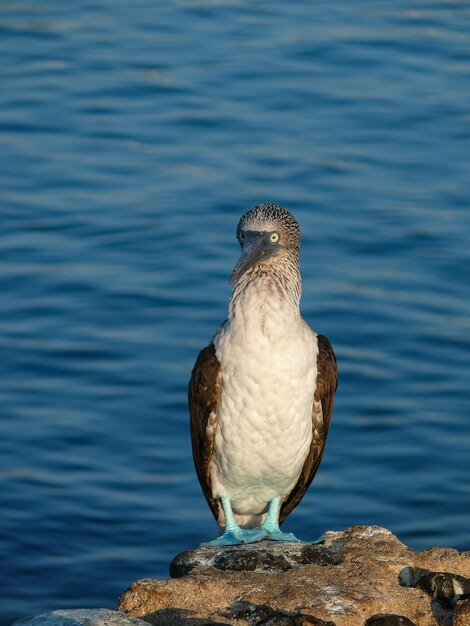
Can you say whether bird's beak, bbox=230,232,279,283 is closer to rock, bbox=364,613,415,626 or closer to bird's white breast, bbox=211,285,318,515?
bird's white breast, bbox=211,285,318,515

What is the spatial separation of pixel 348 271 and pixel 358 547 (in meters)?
7.11

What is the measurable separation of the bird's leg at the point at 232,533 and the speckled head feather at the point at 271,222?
5.01ft

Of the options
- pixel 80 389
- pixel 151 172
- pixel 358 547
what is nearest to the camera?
pixel 358 547

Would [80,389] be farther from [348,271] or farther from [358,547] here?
[358,547]

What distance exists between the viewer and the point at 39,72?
20828mm

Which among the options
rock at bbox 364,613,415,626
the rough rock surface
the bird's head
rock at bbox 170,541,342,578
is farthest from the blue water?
rock at bbox 364,613,415,626

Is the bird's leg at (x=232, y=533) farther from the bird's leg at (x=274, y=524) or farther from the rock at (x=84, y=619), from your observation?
the rock at (x=84, y=619)

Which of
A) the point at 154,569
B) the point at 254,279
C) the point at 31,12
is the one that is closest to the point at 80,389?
the point at 154,569

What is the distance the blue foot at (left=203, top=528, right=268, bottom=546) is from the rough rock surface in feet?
1.00

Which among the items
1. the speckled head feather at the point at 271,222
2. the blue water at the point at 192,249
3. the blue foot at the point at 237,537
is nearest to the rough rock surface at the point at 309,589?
the blue foot at the point at 237,537

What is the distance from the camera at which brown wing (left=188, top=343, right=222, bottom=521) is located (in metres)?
8.62

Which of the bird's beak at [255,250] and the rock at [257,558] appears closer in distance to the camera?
the rock at [257,558]

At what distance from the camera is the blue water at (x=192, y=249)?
39.8 ft

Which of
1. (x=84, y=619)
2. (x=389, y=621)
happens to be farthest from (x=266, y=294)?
(x=84, y=619)
